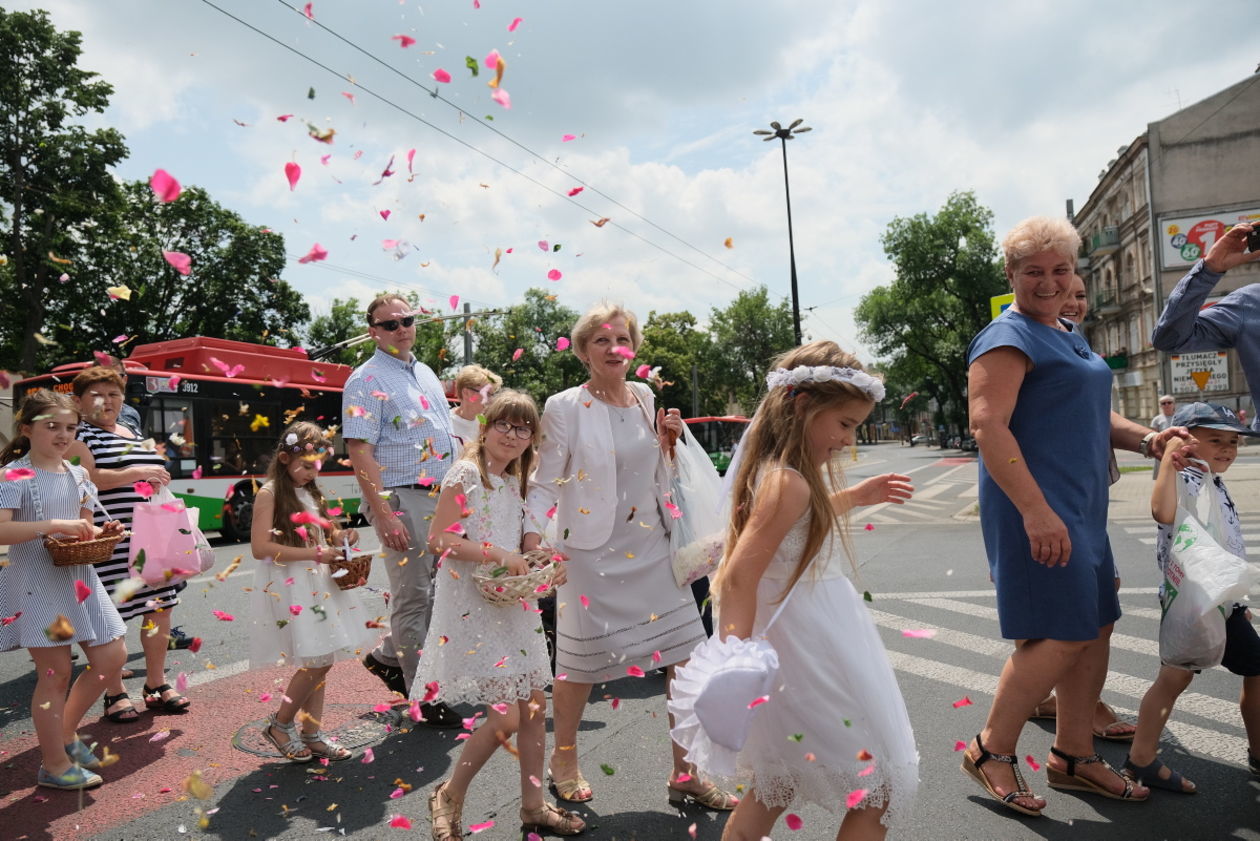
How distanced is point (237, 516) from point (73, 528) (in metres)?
12.1

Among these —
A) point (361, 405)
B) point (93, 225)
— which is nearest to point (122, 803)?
point (361, 405)

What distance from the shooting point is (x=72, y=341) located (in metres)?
28.9

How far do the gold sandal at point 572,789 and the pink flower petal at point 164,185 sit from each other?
2.74 meters

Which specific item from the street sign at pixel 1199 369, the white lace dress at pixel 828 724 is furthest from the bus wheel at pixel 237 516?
the street sign at pixel 1199 369

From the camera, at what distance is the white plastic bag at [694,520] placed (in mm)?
3471

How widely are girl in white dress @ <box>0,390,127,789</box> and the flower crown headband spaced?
3.12m

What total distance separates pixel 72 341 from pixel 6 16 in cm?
1076

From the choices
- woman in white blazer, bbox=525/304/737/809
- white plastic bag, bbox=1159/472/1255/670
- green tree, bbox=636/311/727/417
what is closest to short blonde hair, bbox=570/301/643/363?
woman in white blazer, bbox=525/304/737/809

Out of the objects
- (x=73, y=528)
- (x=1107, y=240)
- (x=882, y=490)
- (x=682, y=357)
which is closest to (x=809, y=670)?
(x=882, y=490)

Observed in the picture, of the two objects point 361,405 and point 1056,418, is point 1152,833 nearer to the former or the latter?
point 1056,418

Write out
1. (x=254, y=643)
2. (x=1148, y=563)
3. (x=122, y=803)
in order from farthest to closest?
(x=1148, y=563) → (x=254, y=643) → (x=122, y=803)

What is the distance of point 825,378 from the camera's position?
252cm

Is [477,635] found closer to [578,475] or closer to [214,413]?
[578,475]

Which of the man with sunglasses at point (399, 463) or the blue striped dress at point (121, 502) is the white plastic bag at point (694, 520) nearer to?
the man with sunglasses at point (399, 463)
